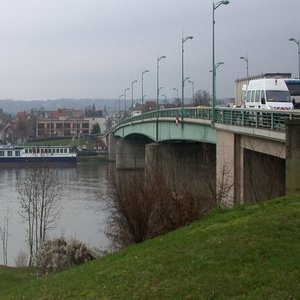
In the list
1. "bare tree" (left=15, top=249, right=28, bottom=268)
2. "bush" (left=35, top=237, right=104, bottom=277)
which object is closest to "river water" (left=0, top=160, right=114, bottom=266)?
"bare tree" (left=15, top=249, right=28, bottom=268)

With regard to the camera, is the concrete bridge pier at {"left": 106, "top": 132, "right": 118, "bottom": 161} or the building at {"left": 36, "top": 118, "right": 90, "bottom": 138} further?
the building at {"left": 36, "top": 118, "right": 90, "bottom": 138}

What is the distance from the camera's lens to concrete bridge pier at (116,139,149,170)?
7512 cm

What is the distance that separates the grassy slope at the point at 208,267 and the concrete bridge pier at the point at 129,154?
198 feet

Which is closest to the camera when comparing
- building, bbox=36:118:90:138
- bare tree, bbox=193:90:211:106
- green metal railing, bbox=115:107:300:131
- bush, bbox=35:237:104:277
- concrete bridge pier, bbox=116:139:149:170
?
bush, bbox=35:237:104:277

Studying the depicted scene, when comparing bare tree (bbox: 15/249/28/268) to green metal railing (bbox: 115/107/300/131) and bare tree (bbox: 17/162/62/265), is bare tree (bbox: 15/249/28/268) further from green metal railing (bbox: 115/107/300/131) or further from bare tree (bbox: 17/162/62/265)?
green metal railing (bbox: 115/107/300/131)

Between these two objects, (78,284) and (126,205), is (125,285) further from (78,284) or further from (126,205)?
(126,205)

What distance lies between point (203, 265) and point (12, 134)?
142248 mm

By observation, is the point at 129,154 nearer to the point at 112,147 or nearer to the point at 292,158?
the point at 112,147

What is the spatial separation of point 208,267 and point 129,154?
67.9m

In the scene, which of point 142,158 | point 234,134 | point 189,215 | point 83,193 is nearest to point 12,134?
point 142,158

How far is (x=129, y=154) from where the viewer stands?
76812mm

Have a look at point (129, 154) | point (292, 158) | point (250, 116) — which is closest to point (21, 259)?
point (250, 116)

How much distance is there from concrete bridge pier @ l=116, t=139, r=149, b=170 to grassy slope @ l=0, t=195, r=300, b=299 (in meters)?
60.3

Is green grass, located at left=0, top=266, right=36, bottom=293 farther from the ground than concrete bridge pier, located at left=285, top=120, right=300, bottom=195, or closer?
closer
